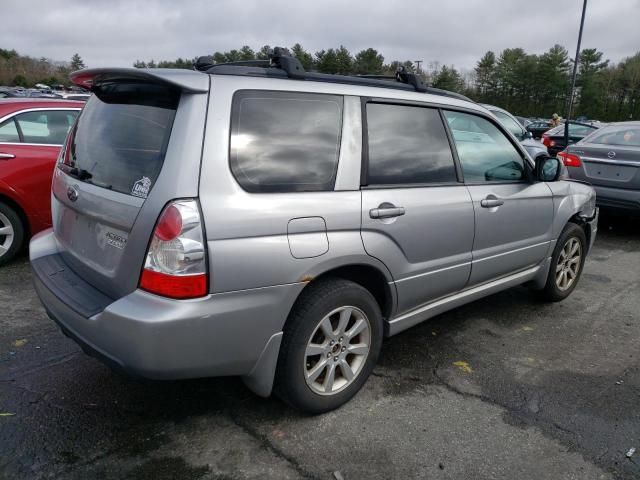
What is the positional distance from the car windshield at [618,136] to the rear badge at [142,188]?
6.97 m

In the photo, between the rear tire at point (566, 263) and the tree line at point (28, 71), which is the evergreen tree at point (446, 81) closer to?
the rear tire at point (566, 263)

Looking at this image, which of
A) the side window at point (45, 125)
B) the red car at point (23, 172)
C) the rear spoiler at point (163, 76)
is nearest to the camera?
the rear spoiler at point (163, 76)

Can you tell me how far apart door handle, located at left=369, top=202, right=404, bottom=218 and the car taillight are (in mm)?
992

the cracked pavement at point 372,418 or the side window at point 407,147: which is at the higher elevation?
the side window at point 407,147

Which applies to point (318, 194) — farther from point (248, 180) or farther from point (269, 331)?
point (269, 331)

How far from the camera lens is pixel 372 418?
9.37ft

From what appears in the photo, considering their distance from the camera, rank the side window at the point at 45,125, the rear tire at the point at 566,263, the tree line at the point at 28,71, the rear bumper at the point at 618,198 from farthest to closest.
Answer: the tree line at the point at 28,71
the rear bumper at the point at 618,198
the side window at the point at 45,125
the rear tire at the point at 566,263

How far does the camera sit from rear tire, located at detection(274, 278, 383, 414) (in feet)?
8.45

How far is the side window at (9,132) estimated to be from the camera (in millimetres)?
5152

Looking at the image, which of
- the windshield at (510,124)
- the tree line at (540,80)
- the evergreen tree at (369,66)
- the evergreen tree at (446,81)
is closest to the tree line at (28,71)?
the tree line at (540,80)

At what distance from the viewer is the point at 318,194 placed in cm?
261

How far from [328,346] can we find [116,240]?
1.18 meters

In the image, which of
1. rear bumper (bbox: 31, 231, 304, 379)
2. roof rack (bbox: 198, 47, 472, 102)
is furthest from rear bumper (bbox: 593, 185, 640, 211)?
rear bumper (bbox: 31, 231, 304, 379)

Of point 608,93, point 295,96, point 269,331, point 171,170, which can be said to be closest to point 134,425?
point 269,331
